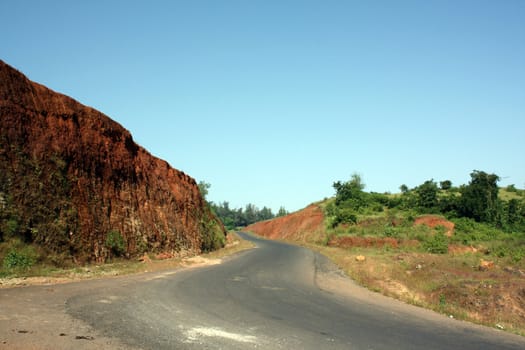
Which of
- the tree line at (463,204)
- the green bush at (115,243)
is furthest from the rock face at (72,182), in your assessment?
the tree line at (463,204)

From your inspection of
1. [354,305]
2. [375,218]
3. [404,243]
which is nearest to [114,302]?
[354,305]

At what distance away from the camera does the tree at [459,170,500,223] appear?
43.6 meters

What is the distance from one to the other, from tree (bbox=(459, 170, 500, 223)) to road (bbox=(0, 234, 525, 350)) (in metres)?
38.3

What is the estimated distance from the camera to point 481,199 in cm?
4428

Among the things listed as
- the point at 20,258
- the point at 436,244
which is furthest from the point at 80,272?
the point at 436,244

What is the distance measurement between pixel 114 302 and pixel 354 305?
6.67 metres

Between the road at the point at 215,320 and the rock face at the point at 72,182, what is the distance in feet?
15.9

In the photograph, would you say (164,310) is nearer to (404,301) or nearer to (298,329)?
(298,329)

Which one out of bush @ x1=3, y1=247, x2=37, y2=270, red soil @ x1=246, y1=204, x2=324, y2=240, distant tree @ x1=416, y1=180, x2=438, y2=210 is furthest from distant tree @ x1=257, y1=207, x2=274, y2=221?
bush @ x1=3, y1=247, x2=37, y2=270

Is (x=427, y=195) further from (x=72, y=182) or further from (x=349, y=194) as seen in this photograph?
(x=72, y=182)

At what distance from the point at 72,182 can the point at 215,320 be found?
12838 millimetres

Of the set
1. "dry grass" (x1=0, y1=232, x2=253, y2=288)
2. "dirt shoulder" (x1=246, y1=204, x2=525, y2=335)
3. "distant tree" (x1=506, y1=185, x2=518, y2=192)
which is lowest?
"dry grass" (x1=0, y1=232, x2=253, y2=288)

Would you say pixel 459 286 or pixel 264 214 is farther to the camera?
pixel 264 214

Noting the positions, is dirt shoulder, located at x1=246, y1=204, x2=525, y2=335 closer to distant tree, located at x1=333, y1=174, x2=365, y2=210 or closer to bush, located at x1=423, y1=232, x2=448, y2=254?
bush, located at x1=423, y1=232, x2=448, y2=254
